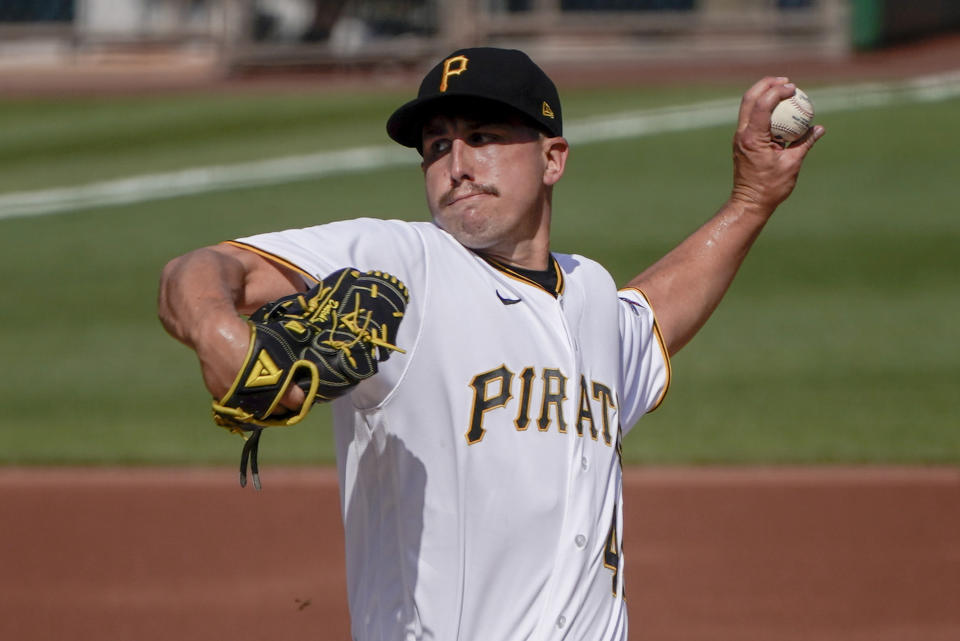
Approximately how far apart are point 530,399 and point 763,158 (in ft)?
3.64

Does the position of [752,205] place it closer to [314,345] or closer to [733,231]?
[733,231]

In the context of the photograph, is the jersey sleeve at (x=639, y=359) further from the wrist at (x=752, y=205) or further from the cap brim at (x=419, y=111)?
the cap brim at (x=419, y=111)

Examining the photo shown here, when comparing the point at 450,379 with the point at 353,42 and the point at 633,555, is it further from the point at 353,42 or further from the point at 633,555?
the point at 353,42

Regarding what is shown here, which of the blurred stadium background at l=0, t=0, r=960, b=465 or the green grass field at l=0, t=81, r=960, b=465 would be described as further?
the blurred stadium background at l=0, t=0, r=960, b=465

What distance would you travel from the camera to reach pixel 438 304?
2434 millimetres

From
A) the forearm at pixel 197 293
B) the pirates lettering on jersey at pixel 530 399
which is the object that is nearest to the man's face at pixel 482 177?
the pirates lettering on jersey at pixel 530 399

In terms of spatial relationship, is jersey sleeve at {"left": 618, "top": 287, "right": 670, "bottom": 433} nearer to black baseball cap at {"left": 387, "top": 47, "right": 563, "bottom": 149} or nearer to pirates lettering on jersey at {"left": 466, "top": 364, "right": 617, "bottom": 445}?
pirates lettering on jersey at {"left": 466, "top": 364, "right": 617, "bottom": 445}

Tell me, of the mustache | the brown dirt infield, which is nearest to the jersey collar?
the mustache

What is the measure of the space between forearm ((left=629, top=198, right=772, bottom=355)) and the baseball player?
16.5 inches

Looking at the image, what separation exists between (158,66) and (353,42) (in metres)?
3.43

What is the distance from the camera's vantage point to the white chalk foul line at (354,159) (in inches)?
489

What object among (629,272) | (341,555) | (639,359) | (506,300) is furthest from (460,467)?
(629,272)

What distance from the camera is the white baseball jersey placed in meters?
2.40

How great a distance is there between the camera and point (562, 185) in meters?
12.1
